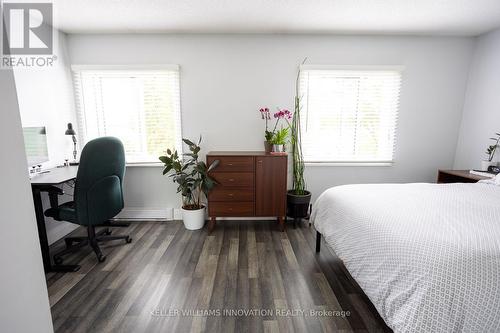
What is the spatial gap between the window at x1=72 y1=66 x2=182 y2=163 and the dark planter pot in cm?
164

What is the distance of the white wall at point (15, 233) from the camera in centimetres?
75

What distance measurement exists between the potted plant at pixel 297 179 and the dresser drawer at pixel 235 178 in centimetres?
60

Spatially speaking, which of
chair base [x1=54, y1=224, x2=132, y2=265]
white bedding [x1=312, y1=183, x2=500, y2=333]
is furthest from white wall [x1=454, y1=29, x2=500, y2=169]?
chair base [x1=54, y1=224, x2=132, y2=265]

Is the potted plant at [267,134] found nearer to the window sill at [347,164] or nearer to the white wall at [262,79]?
the white wall at [262,79]

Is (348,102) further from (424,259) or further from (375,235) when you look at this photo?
(424,259)

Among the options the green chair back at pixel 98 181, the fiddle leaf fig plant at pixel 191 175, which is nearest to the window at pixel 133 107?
the fiddle leaf fig plant at pixel 191 175

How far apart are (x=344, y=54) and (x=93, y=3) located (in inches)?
110

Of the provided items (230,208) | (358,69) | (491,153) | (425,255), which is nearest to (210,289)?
(230,208)

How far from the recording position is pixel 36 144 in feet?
8.13

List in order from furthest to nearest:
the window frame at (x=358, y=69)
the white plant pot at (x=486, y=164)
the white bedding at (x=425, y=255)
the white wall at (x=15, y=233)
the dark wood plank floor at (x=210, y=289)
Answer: the window frame at (x=358, y=69)
the white plant pot at (x=486, y=164)
the dark wood plank floor at (x=210, y=289)
the white bedding at (x=425, y=255)
the white wall at (x=15, y=233)

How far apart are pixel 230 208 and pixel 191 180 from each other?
59 cm

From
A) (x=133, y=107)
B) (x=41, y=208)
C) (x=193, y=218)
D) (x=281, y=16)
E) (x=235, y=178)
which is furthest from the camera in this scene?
(x=133, y=107)

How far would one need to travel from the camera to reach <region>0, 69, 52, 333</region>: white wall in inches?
29.6

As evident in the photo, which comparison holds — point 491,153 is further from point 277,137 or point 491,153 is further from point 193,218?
point 193,218
